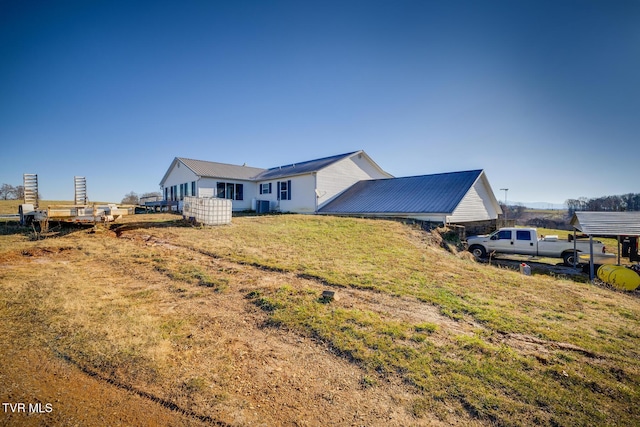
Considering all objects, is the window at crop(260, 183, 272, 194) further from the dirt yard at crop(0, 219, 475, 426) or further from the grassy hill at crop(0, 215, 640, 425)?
the dirt yard at crop(0, 219, 475, 426)

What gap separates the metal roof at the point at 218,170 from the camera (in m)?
22.9

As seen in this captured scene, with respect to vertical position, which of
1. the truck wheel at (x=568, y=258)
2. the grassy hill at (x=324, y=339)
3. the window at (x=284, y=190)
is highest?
the window at (x=284, y=190)

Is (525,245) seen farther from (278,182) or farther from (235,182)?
(235,182)

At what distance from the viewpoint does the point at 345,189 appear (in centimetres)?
2353

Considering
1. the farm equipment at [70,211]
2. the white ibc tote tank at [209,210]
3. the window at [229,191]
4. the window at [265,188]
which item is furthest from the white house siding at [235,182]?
the farm equipment at [70,211]

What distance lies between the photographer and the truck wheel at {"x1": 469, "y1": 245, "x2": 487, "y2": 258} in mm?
15016

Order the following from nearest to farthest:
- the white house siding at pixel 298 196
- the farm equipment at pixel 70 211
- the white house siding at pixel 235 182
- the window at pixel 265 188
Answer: the farm equipment at pixel 70 211 < the white house siding at pixel 298 196 < the white house siding at pixel 235 182 < the window at pixel 265 188

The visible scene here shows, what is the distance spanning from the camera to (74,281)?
6.17 metres

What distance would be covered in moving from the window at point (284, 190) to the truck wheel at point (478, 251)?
14173 millimetres

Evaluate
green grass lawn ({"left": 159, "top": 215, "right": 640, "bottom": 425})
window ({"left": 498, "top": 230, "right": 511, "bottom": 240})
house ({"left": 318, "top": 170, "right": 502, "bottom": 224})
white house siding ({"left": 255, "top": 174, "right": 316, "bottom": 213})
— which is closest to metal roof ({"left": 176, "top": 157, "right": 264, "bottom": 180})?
white house siding ({"left": 255, "top": 174, "right": 316, "bottom": 213})

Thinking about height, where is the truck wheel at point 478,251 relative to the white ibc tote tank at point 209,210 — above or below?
below

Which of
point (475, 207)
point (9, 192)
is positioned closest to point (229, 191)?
point (475, 207)

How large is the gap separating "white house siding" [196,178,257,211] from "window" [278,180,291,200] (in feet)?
11.1

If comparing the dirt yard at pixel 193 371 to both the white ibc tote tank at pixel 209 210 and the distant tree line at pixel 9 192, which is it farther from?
the distant tree line at pixel 9 192
